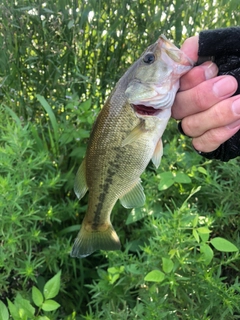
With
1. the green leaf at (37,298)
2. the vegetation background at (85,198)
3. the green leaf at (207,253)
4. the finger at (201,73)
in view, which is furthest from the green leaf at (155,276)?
the finger at (201,73)

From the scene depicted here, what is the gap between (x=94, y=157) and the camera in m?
1.48

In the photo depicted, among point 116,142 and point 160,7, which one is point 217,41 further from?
point 160,7

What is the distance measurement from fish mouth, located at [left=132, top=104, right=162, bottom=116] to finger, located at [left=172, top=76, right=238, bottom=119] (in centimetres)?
8

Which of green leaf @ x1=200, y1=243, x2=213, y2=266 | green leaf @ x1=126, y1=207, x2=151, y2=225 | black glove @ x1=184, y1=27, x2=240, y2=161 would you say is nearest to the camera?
black glove @ x1=184, y1=27, x2=240, y2=161

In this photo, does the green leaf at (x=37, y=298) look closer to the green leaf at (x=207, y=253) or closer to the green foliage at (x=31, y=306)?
the green foliage at (x=31, y=306)

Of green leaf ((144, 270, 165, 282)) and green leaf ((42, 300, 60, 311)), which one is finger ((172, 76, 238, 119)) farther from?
Answer: green leaf ((42, 300, 60, 311))

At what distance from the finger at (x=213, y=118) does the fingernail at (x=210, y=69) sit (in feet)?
0.30

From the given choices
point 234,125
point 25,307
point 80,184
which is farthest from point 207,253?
point 25,307

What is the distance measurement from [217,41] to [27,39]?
4.75 feet

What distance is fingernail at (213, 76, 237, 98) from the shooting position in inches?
47.4

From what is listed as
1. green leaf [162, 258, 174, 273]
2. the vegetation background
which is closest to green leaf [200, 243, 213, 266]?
the vegetation background

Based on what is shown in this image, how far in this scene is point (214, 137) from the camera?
1.34 meters

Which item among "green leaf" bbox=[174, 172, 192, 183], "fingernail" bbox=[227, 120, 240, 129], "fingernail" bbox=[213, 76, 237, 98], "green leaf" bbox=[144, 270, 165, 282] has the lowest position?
"green leaf" bbox=[144, 270, 165, 282]

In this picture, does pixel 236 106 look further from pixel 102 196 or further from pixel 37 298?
pixel 37 298
